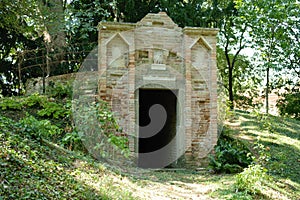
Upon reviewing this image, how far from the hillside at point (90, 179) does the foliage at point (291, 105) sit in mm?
8713

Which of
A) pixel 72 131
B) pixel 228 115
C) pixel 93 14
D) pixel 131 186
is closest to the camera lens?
pixel 131 186

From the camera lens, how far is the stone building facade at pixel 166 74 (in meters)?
9.97

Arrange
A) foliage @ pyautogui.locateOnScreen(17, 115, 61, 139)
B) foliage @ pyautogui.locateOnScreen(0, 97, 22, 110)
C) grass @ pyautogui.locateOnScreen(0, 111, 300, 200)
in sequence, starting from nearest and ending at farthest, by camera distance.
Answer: grass @ pyautogui.locateOnScreen(0, 111, 300, 200) → foliage @ pyautogui.locateOnScreen(17, 115, 61, 139) → foliage @ pyautogui.locateOnScreen(0, 97, 22, 110)

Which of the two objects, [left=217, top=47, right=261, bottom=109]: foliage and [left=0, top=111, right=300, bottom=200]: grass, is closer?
[left=0, top=111, right=300, bottom=200]: grass

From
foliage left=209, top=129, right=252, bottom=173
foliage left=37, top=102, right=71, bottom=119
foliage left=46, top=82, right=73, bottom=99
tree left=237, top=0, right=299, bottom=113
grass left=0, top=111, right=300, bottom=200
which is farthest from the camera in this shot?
tree left=237, top=0, right=299, bottom=113

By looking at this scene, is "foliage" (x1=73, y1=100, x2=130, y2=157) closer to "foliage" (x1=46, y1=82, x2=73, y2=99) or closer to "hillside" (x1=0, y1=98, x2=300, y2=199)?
"hillside" (x1=0, y1=98, x2=300, y2=199)

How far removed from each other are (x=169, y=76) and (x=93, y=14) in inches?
183

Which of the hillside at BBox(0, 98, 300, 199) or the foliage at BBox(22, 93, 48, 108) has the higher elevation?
the foliage at BBox(22, 93, 48, 108)

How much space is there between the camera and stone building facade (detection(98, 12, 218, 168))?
9.97 meters

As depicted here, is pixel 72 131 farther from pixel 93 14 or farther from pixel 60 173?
pixel 93 14

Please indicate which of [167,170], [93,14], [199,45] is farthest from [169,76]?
[93,14]

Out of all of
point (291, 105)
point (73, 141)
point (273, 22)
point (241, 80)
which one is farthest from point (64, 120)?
point (241, 80)

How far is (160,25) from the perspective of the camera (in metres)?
10.4

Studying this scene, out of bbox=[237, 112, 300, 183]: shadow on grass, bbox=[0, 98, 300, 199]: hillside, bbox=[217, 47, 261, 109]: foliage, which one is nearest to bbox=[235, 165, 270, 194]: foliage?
bbox=[0, 98, 300, 199]: hillside
